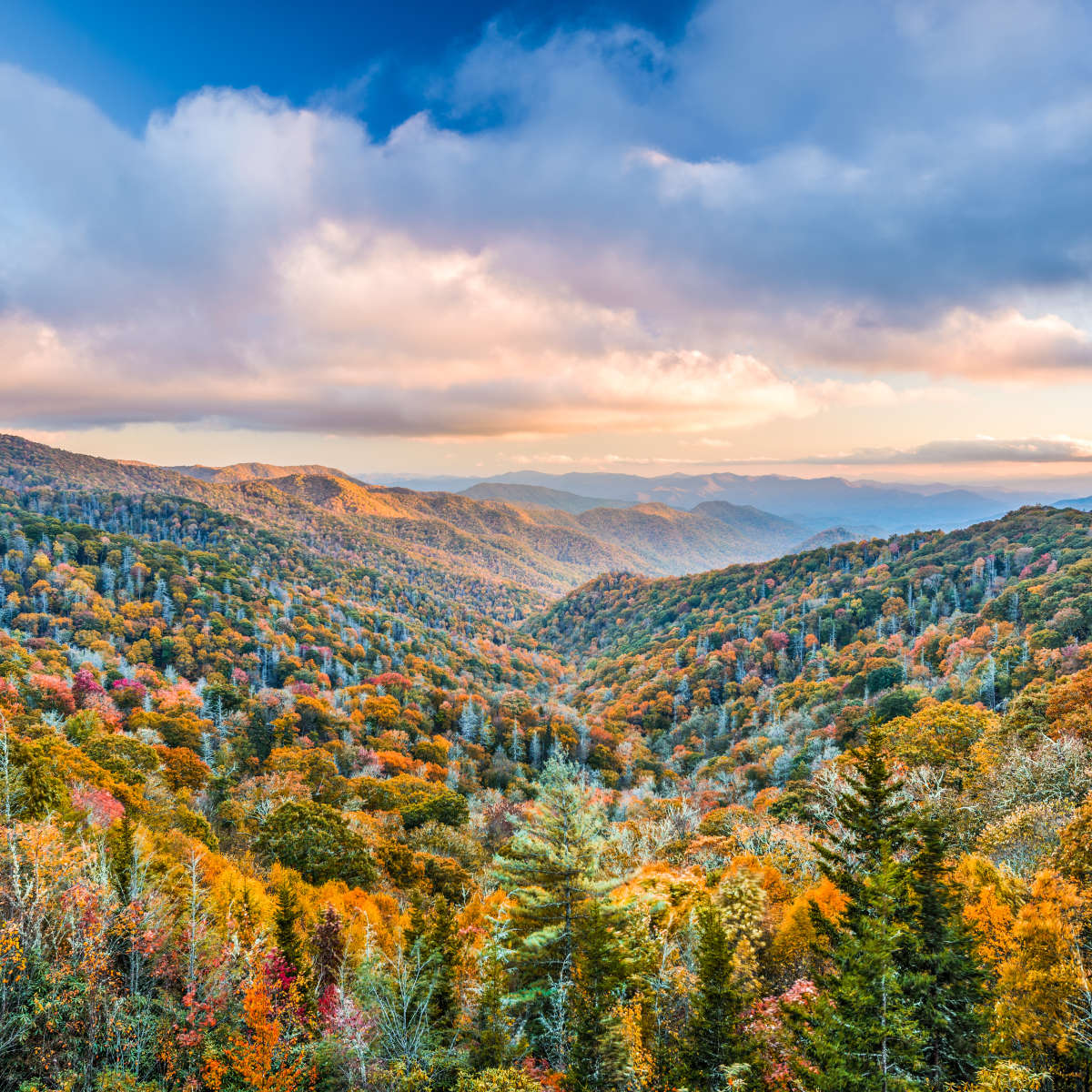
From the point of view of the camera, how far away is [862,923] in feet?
52.2

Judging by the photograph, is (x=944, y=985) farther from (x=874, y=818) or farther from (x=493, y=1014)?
→ (x=493, y=1014)

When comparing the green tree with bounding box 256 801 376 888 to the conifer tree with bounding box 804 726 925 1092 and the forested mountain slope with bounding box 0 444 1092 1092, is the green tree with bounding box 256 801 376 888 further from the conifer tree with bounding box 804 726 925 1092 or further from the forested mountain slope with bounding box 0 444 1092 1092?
the conifer tree with bounding box 804 726 925 1092

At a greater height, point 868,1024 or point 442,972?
point 868,1024

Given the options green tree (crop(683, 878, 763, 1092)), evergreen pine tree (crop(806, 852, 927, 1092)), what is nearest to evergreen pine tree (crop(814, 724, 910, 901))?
evergreen pine tree (crop(806, 852, 927, 1092))

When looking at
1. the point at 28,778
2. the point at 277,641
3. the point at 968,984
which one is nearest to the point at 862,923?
the point at 968,984

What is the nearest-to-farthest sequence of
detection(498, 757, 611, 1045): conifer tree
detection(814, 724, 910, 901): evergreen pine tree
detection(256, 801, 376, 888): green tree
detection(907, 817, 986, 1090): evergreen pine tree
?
1. detection(907, 817, 986, 1090): evergreen pine tree
2. detection(498, 757, 611, 1045): conifer tree
3. detection(814, 724, 910, 901): evergreen pine tree
4. detection(256, 801, 376, 888): green tree

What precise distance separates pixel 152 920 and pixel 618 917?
50.4 feet

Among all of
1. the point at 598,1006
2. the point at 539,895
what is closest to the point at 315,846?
the point at 539,895

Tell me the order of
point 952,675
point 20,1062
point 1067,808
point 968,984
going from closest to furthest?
point 20,1062, point 968,984, point 1067,808, point 952,675

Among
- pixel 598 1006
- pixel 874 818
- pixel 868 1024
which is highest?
pixel 874 818

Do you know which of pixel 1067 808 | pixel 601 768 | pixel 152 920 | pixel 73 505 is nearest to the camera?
pixel 152 920

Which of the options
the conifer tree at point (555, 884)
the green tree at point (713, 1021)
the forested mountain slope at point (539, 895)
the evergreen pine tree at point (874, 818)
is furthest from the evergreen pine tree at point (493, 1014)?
the evergreen pine tree at point (874, 818)

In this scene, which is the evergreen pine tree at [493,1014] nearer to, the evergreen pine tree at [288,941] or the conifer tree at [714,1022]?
the conifer tree at [714,1022]

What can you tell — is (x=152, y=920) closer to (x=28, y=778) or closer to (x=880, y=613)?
(x=28, y=778)
